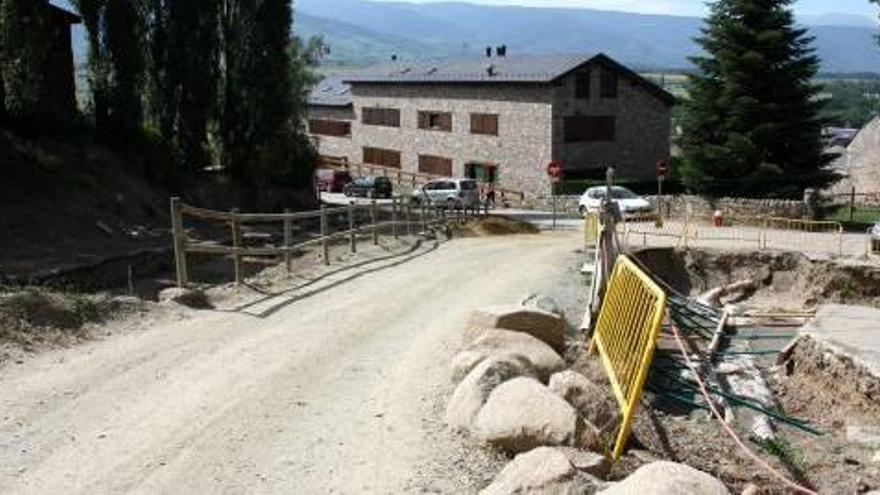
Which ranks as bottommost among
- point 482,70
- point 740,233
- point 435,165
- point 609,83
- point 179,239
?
point 740,233

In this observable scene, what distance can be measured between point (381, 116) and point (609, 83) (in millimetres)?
17615

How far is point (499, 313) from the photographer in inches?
454

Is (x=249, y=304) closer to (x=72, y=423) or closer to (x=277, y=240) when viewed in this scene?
(x=72, y=423)

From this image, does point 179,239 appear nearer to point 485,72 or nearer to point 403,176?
A: point 485,72

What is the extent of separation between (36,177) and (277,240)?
24.8 feet

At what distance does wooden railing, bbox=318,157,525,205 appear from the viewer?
169 feet

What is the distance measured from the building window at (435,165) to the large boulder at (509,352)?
156ft

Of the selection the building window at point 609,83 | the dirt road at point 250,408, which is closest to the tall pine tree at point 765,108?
the building window at point 609,83

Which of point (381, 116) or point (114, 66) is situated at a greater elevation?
point (114, 66)

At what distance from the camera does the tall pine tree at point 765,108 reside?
40312 mm

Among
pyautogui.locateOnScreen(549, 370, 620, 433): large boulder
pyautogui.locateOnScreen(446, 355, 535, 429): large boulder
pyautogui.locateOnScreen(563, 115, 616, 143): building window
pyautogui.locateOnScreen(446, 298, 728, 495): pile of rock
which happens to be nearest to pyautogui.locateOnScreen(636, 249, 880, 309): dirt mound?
pyautogui.locateOnScreen(446, 298, 728, 495): pile of rock

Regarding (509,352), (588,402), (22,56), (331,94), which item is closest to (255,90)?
(22,56)

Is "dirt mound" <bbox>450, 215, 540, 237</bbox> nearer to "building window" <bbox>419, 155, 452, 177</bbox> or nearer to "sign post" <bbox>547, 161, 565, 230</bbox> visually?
"sign post" <bbox>547, 161, 565, 230</bbox>

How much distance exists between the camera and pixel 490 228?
3462 cm
